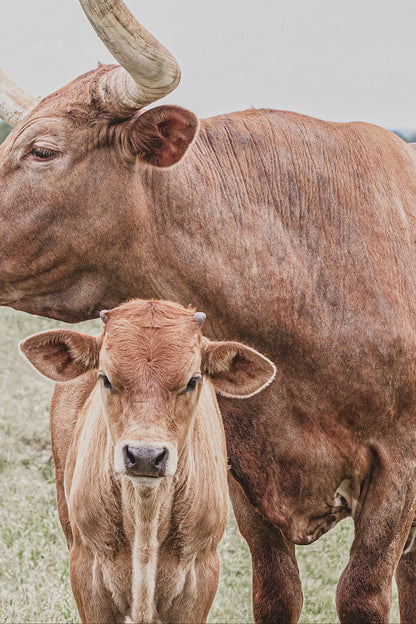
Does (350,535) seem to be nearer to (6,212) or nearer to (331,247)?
(331,247)

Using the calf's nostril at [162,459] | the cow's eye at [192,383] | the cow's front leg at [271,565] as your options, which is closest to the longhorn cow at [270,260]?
the cow's front leg at [271,565]

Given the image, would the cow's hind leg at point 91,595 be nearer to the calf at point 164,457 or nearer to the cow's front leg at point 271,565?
the calf at point 164,457

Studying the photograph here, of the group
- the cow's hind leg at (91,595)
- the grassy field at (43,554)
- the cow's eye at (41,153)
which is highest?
the cow's eye at (41,153)

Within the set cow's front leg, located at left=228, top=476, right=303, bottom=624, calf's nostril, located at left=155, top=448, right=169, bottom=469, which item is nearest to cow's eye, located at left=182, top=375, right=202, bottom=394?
calf's nostril, located at left=155, top=448, right=169, bottom=469

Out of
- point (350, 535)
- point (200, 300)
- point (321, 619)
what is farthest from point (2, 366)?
point (200, 300)

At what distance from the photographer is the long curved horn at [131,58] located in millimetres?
4312

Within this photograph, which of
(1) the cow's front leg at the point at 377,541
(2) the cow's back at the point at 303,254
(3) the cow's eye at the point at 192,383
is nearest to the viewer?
(3) the cow's eye at the point at 192,383

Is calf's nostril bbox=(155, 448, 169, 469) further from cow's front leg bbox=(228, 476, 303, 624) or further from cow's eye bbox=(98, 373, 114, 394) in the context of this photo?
cow's front leg bbox=(228, 476, 303, 624)

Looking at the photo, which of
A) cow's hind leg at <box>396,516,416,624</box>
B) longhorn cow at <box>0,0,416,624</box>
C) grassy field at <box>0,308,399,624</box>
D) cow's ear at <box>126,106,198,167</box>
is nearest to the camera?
cow's ear at <box>126,106,198,167</box>

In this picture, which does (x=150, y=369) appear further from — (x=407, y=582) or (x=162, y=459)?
(x=407, y=582)

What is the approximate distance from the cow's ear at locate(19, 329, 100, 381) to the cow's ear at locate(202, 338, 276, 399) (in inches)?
21.2

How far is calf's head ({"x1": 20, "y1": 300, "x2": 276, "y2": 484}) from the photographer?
426 centimetres

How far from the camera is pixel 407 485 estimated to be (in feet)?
17.1

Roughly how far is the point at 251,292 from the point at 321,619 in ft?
10.9
